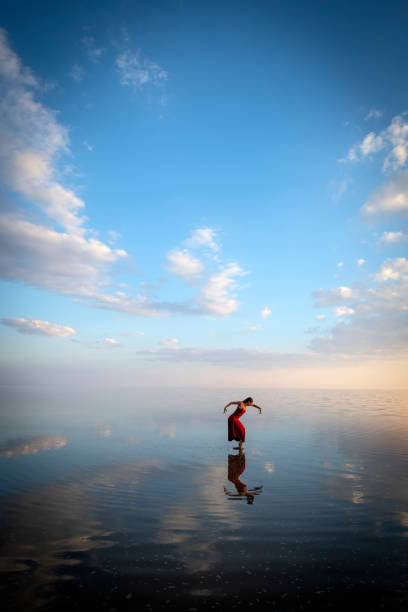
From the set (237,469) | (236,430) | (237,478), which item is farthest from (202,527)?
(236,430)

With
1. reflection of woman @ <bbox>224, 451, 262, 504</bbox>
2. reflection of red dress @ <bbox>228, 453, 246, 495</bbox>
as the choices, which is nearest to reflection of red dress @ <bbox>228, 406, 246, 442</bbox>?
reflection of woman @ <bbox>224, 451, 262, 504</bbox>

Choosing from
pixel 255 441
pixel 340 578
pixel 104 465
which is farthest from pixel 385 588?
pixel 255 441

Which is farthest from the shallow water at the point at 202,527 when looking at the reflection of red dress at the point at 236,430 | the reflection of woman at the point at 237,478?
the reflection of red dress at the point at 236,430

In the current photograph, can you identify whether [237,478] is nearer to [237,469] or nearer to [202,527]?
[237,469]

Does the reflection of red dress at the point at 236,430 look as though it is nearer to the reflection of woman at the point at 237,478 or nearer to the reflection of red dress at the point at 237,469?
the reflection of woman at the point at 237,478

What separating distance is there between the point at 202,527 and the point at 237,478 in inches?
141

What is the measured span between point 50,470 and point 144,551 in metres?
6.68

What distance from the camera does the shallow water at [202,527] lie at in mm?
4344

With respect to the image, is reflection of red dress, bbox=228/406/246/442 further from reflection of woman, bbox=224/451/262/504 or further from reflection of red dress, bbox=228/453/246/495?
reflection of red dress, bbox=228/453/246/495

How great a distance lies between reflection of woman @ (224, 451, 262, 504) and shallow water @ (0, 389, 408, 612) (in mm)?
54

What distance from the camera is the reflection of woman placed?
808cm

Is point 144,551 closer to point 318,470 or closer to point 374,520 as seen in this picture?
point 374,520

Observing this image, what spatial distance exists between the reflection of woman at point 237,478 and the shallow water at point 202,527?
54 mm

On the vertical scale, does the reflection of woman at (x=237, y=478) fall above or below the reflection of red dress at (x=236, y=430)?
below
